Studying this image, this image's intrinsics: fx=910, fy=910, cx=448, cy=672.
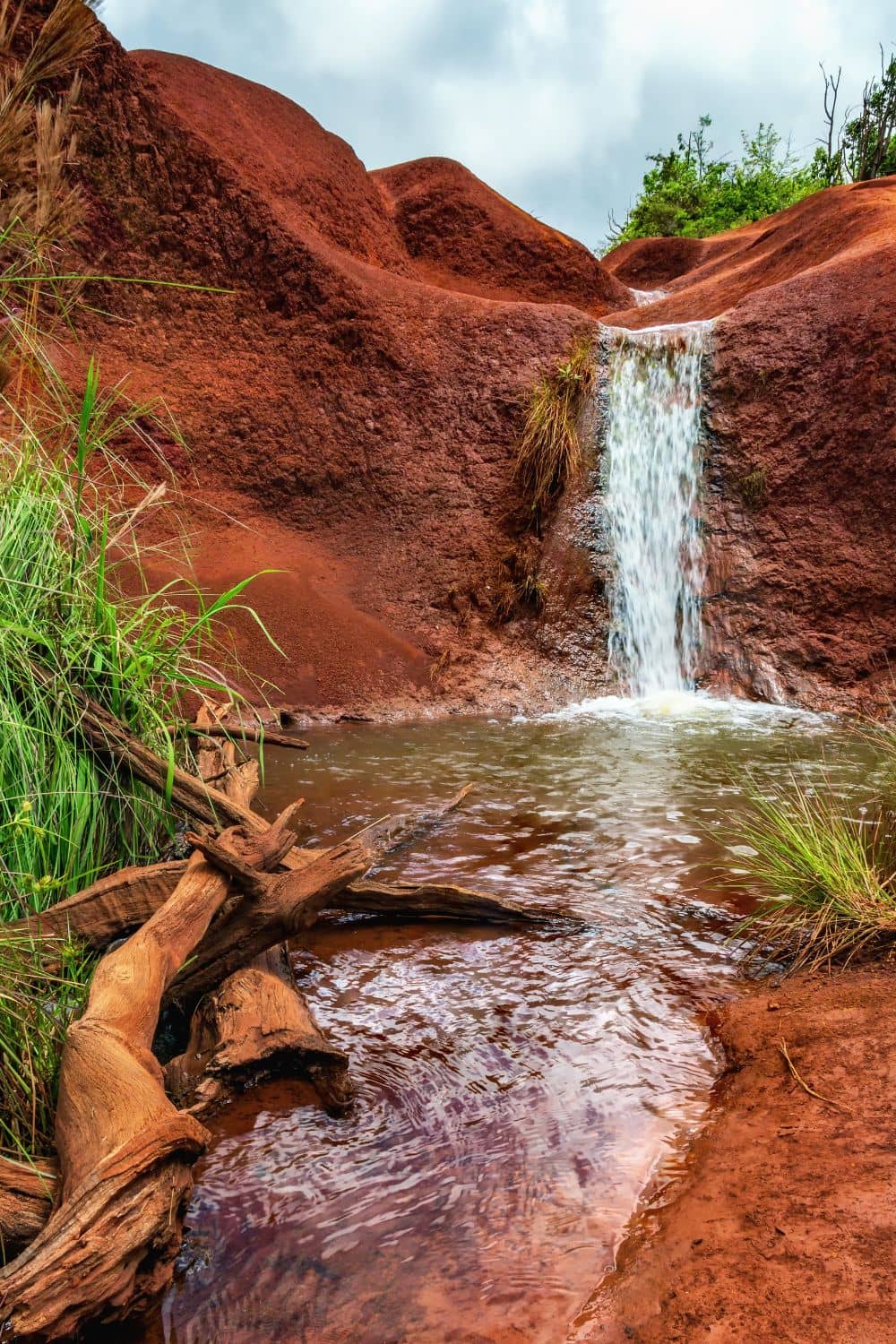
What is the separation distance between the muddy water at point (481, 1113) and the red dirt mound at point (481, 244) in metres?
14.7

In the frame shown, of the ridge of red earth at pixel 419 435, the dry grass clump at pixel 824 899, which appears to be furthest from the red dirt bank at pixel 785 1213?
the ridge of red earth at pixel 419 435

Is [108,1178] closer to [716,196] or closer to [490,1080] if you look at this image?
[490,1080]

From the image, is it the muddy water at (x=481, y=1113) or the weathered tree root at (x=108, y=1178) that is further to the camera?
the muddy water at (x=481, y=1113)

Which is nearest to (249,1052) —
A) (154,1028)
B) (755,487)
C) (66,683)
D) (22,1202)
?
(154,1028)

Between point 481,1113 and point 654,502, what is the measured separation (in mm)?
8478

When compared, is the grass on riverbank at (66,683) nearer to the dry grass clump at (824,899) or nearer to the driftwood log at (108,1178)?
the driftwood log at (108,1178)

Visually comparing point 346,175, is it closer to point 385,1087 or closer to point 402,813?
point 402,813

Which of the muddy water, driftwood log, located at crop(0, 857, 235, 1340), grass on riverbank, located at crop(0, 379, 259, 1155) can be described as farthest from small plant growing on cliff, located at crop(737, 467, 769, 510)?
driftwood log, located at crop(0, 857, 235, 1340)

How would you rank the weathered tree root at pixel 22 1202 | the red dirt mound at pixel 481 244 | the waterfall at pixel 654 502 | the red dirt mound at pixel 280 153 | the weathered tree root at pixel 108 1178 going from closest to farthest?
the weathered tree root at pixel 108 1178, the weathered tree root at pixel 22 1202, the waterfall at pixel 654 502, the red dirt mound at pixel 280 153, the red dirt mound at pixel 481 244

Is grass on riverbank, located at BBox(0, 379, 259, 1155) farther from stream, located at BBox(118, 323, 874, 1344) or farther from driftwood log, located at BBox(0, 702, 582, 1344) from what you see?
stream, located at BBox(118, 323, 874, 1344)

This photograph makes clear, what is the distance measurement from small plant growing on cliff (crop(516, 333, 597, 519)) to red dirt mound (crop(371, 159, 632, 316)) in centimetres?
709

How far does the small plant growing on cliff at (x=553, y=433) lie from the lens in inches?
391

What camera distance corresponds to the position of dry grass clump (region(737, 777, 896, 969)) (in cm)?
269

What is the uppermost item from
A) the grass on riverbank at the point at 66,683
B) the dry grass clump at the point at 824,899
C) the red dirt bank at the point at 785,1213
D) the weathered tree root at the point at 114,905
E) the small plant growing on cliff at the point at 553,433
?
the small plant growing on cliff at the point at 553,433
